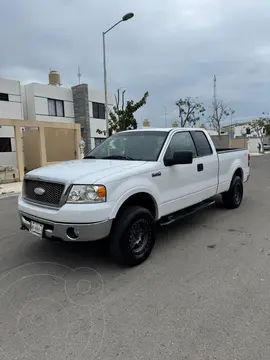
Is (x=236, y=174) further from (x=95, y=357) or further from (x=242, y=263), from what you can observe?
(x=95, y=357)

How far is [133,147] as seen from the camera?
4.98 meters

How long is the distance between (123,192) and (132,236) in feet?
2.01

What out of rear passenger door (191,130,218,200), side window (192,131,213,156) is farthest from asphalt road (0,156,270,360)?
side window (192,131,213,156)

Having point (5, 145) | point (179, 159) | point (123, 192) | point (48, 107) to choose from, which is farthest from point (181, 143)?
point (48, 107)

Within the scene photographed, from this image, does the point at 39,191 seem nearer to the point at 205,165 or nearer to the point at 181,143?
the point at 181,143

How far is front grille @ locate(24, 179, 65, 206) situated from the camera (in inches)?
147

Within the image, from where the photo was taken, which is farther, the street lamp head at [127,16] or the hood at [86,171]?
the street lamp head at [127,16]

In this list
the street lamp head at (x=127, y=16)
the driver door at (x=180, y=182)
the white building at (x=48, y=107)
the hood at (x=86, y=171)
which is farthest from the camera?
the white building at (x=48, y=107)

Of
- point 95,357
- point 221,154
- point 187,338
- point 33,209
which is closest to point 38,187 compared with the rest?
point 33,209

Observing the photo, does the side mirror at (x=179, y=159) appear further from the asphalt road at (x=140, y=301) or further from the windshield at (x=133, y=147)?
the asphalt road at (x=140, y=301)

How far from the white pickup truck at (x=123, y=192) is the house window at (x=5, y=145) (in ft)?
53.5

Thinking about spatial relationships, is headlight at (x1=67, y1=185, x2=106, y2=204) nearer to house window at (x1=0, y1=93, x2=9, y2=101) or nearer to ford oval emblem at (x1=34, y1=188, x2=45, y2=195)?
ford oval emblem at (x1=34, y1=188, x2=45, y2=195)

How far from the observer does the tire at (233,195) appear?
6.86m

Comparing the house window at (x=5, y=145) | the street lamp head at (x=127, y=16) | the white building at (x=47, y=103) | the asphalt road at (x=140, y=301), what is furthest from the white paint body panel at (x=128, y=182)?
the white building at (x=47, y=103)
